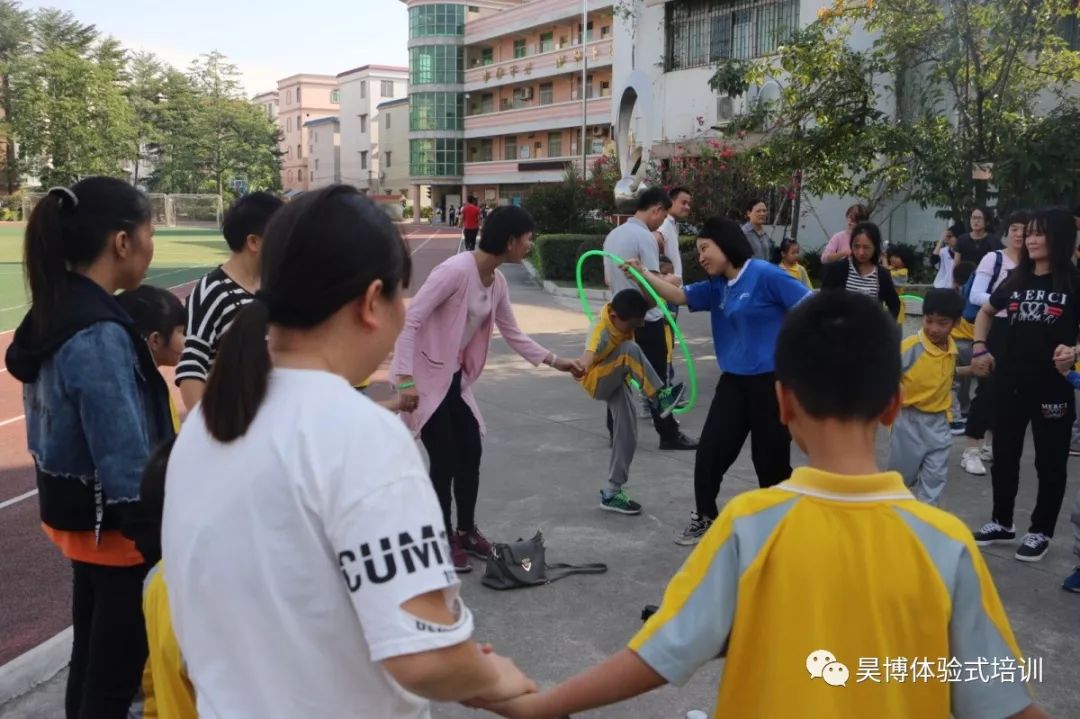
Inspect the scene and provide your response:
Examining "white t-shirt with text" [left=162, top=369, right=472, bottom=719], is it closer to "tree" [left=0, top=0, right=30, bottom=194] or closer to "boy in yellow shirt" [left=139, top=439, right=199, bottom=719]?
"boy in yellow shirt" [left=139, top=439, right=199, bottom=719]

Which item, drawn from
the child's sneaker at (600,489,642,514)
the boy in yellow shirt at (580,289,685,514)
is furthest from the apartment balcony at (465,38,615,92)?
the child's sneaker at (600,489,642,514)

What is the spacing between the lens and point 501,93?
61.1m

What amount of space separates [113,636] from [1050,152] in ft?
36.3

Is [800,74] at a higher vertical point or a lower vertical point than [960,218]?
higher

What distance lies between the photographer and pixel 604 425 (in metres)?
8.38

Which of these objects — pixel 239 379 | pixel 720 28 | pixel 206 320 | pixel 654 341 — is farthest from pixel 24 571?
pixel 720 28

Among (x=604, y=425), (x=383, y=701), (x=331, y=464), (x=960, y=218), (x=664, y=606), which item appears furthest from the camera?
(x=960, y=218)

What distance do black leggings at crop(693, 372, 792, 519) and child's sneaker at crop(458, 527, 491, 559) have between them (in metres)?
1.24

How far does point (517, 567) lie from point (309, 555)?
3.59 meters

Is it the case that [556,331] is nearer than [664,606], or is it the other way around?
[664,606]

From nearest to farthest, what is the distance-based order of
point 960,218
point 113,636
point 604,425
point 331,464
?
point 331,464 → point 113,636 → point 604,425 → point 960,218

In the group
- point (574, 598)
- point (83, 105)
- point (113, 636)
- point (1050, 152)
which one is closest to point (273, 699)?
point (113, 636)

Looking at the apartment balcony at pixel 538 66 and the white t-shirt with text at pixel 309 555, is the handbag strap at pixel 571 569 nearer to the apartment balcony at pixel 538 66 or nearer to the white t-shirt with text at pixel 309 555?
the white t-shirt with text at pixel 309 555

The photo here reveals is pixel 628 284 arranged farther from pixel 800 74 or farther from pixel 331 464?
pixel 800 74
